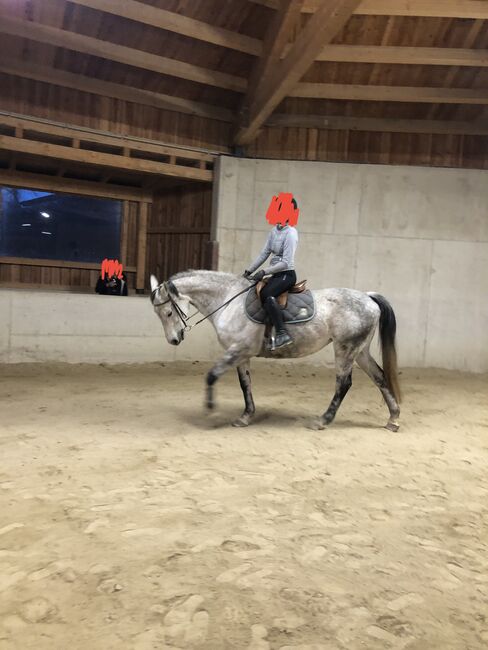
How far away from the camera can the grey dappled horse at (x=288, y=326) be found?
Result: 14.5 ft

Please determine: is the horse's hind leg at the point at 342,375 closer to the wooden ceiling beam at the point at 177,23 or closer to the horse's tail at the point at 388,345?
the horse's tail at the point at 388,345

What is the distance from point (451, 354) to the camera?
8.33 metres

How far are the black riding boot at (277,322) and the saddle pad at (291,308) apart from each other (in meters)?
0.09

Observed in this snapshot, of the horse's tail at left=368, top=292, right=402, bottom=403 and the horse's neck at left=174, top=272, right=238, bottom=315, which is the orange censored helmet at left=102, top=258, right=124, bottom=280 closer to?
the horse's neck at left=174, top=272, right=238, bottom=315

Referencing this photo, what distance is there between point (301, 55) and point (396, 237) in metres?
3.81

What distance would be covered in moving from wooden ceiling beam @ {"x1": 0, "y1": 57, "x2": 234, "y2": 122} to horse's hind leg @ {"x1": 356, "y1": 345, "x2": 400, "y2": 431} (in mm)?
5520

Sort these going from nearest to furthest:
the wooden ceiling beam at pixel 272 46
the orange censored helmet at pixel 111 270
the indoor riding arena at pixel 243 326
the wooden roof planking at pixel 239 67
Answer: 1. the indoor riding arena at pixel 243 326
2. the wooden ceiling beam at pixel 272 46
3. the wooden roof planking at pixel 239 67
4. the orange censored helmet at pixel 111 270

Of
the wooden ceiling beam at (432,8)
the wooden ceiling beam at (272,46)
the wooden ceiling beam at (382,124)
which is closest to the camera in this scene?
the wooden ceiling beam at (272,46)

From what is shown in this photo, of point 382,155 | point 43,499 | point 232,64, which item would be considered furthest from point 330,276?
point 43,499

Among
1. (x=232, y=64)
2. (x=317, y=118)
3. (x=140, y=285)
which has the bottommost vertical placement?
(x=140, y=285)

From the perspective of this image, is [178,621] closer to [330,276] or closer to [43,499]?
[43,499]

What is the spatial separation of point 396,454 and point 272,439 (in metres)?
1.06

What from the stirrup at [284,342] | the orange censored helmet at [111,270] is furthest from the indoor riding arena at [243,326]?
the orange censored helmet at [111,270]

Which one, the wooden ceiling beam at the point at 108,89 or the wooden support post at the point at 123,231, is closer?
the wooden ceiling beam at the point at 108,89
